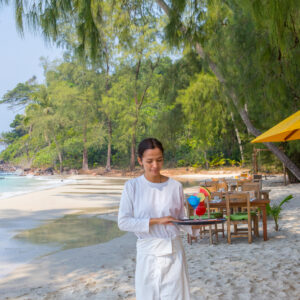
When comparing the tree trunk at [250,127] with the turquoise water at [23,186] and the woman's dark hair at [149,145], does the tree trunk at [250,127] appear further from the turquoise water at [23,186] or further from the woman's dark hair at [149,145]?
the turquoise water at [23,186]

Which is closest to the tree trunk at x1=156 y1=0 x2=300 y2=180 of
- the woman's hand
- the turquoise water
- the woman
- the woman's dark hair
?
the woman's dark hair

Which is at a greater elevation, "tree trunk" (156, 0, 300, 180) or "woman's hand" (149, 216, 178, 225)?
"tree trunk" (156, 0, 300, 180)

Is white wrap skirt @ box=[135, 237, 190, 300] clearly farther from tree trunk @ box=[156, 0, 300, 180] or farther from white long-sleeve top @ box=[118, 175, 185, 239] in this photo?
tree trunk @ box=[156, 0, 300, 180]

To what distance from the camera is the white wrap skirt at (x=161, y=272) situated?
2068 mm

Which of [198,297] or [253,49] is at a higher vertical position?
[253,49]

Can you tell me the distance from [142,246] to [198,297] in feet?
6.97

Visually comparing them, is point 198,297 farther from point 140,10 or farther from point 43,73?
point 43,73

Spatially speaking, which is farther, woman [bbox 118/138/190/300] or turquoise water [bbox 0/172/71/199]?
turquoise water [bbox 0/172/71/199]

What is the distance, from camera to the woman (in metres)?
2.07

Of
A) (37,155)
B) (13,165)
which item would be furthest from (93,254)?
(13,165)

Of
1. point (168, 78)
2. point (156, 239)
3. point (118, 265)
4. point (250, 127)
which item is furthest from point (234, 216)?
point (168, 78)

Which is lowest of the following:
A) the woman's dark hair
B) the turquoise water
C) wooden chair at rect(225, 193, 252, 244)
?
the turquoise water

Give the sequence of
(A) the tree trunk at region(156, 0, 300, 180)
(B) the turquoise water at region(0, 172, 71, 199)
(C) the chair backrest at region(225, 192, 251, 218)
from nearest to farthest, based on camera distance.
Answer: (C) the chair backrest at region(225, 192, 251, 218) → (A) the tree trunk at region(156, 0, 300, 180) → (B) the turquoise water at region(0, 172, 71, 199)

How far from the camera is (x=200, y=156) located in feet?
113
